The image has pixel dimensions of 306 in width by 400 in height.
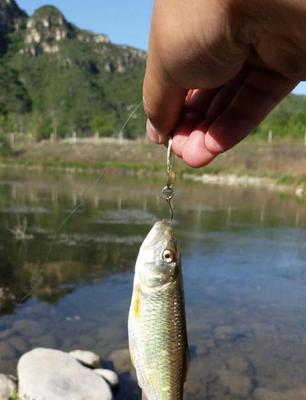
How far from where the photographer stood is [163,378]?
6.75ft

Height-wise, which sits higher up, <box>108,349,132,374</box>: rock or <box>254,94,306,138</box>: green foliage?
<box>254,94,306,138</box>: green foliage

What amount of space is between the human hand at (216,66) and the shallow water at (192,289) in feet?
4.88

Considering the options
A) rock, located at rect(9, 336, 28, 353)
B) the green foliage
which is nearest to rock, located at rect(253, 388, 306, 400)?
rock, located at rect(9, 336, 28, 353)

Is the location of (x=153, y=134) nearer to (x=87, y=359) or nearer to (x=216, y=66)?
(x=216, y=66)

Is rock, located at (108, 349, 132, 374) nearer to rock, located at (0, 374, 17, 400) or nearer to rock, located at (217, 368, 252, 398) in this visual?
rock, located at (217, 368, 252, 398)

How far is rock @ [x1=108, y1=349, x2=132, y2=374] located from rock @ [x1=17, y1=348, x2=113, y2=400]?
3.32 ft

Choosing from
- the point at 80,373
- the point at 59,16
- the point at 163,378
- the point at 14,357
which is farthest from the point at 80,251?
the point at 59,16

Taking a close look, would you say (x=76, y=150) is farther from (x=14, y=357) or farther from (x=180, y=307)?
(x=180, y=307)

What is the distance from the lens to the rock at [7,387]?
571cm

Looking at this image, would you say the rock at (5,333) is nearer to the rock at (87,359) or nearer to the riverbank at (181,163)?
the rock at (87,359)

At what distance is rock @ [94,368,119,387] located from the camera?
6594 mm

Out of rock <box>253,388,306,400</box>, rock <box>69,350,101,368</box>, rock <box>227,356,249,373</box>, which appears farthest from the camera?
rock <box>227,356,249,373</box>

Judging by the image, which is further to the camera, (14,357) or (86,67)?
(86,67)

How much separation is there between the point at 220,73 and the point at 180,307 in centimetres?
95
